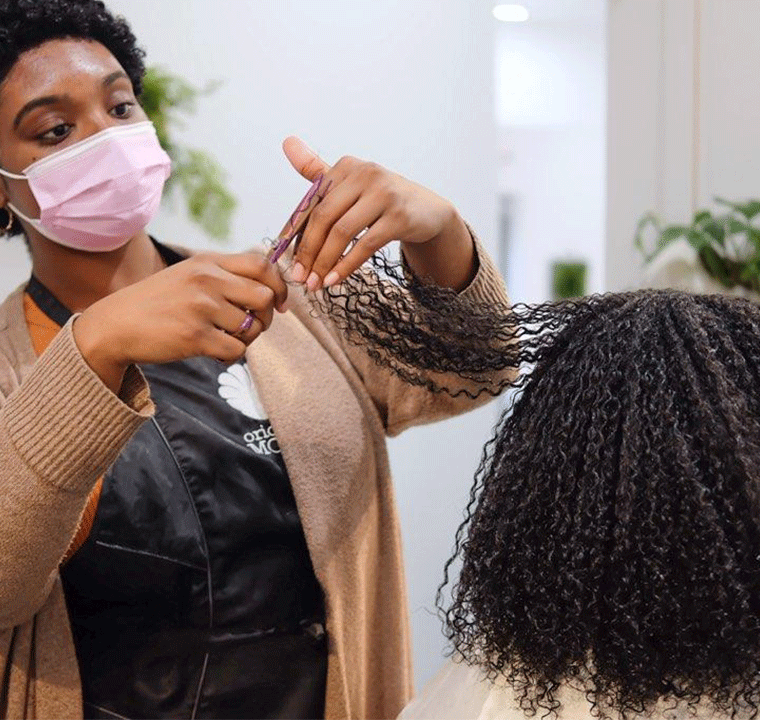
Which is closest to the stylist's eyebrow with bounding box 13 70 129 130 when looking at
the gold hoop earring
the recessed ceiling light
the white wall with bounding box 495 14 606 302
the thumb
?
the gold hoop earring

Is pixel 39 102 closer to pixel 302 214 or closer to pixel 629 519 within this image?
pixel 302 214

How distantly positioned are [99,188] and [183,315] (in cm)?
39

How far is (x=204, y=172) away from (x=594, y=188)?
19.0 ft

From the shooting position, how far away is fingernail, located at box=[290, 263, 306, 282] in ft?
3.18

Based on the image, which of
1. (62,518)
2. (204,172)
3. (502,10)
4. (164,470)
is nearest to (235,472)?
(164,470)

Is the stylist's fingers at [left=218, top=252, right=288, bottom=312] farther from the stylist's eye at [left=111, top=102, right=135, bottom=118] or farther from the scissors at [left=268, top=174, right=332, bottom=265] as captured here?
the stylist's eye at [left=111, top=102, right=135, bottom=118]

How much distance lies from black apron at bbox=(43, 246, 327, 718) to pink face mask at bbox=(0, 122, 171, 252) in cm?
11

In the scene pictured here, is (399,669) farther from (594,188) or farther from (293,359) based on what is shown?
(594,188)

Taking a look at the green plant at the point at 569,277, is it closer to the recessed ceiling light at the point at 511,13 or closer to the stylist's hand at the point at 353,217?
the recessed ceiling light at the point at 511,13

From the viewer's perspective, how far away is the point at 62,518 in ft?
3.29

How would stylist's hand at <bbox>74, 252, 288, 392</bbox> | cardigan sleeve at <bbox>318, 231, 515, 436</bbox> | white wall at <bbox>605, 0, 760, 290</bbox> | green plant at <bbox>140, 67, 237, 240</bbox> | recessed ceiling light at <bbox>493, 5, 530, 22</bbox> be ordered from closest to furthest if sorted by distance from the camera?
stylist's hand at <bbox>74, 252, 288, 392</bbox>
cardigan sleeve at <bbox>318, 231, 515, 436</bbox>
green plant at <bbox>140, 67, 237, 240</bbox>
white wall at <bbox>605, 0, 760, 290</bbox>
recessed ceiling light at <bbox>493, 5, 530, 22</bbox>

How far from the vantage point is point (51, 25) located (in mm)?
1238

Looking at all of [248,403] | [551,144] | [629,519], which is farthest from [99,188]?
[551,144]

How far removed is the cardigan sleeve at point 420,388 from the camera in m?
1.12
